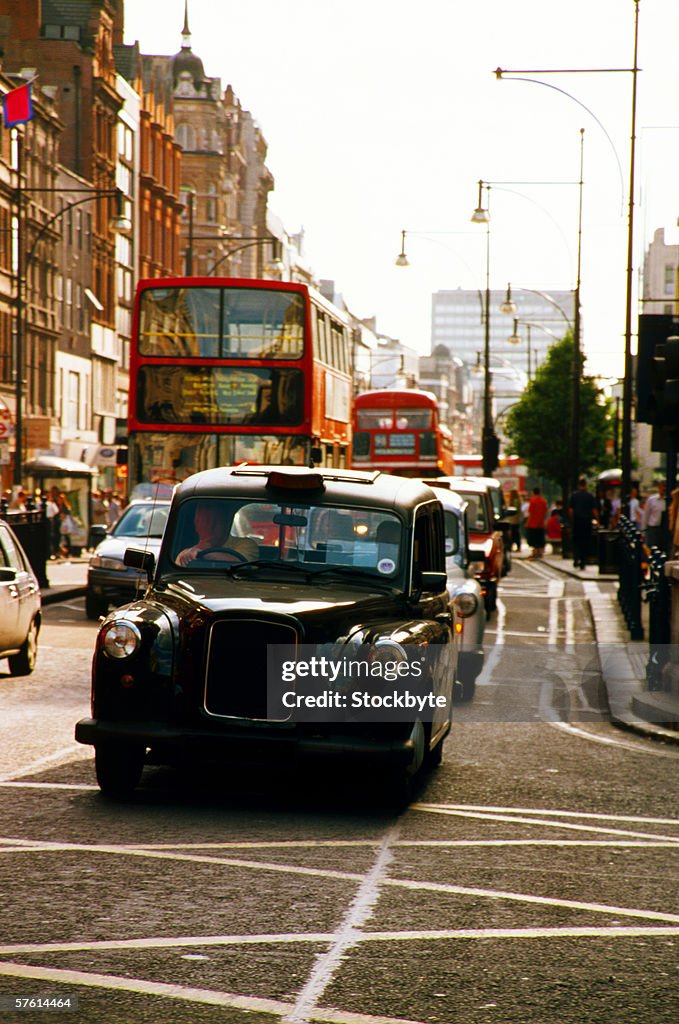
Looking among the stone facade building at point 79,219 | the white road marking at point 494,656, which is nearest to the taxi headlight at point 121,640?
the white road marking at point 494,656

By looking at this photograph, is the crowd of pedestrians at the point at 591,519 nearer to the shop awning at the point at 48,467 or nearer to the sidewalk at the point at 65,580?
the sidewalk at the point at 65,580

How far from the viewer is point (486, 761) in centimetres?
1074

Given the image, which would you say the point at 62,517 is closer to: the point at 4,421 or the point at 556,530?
the point at 556,530

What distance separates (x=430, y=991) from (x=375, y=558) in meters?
4.54

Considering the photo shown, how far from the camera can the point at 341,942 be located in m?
Answer: 5.89

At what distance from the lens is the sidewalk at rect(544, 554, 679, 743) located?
1270 cm

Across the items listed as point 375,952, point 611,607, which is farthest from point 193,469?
point 375,952

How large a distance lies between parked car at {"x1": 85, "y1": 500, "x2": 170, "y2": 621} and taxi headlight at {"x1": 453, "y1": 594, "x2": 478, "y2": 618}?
21.9 ft

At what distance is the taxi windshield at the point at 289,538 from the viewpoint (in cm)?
962

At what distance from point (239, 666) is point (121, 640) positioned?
0.62 metres

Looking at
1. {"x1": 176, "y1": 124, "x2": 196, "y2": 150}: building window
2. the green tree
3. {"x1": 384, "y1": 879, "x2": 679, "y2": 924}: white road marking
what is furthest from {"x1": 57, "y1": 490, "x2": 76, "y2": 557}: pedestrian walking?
{"x1": 176, "y1": 124, "x2": 196, "y2": 150}: building window

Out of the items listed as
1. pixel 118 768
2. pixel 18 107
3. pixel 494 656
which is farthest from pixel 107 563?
pixel 18 107

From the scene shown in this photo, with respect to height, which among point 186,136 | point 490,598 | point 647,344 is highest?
point 186,136

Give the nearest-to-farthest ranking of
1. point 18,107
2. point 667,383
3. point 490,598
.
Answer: point 667,383, point 490,598, point 18,107
